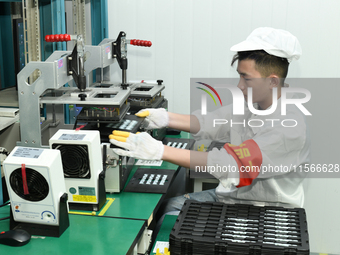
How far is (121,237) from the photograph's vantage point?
4.99ft

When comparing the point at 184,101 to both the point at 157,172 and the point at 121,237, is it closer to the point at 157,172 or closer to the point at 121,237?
the point at 157,172

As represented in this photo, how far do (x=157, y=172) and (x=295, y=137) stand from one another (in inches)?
31.7

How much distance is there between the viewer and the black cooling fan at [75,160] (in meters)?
1.63

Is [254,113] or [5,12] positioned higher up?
[5,12]

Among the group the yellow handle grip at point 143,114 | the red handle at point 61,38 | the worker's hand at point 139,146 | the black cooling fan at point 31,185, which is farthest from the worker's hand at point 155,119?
the black cooling fan at point 31,185

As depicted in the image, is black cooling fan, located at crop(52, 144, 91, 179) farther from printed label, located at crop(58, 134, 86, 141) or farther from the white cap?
the white cap

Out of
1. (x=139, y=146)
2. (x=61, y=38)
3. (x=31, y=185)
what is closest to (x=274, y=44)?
(x=139, y=146)

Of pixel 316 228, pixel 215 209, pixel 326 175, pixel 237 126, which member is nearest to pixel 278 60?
pixel 237 126

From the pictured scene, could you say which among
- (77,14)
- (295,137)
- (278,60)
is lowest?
(295,137)

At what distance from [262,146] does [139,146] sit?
1.78 feet

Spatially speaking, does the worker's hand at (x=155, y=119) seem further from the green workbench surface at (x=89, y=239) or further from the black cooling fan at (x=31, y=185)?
the black cooling fan at (x=31, y=185)

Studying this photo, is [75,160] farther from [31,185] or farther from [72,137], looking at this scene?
[31,185]

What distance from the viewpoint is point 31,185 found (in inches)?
57.9

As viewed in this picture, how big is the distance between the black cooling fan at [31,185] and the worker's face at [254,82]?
102 centimetres
